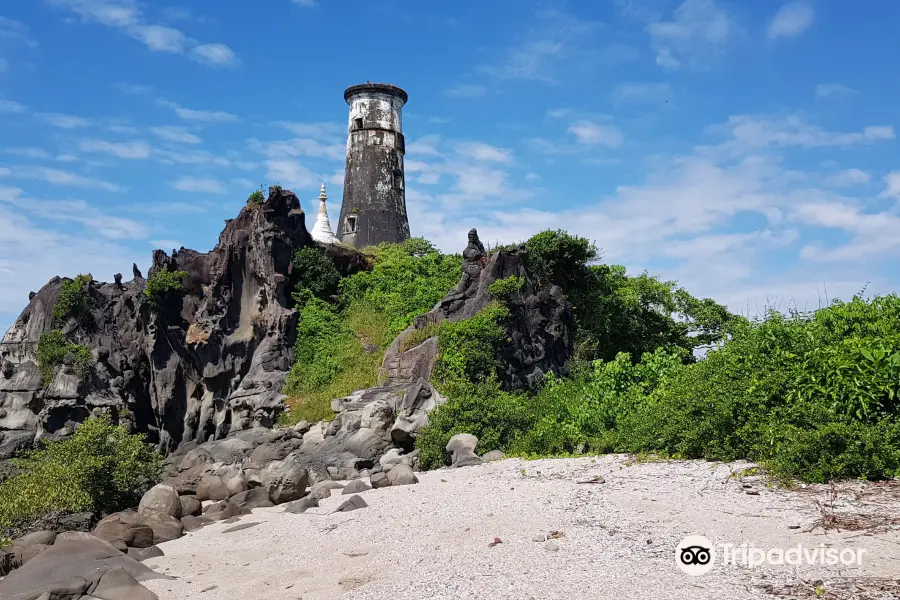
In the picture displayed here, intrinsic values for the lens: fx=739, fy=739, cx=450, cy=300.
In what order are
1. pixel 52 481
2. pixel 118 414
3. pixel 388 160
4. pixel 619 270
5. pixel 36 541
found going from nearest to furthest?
pixel 36 541
pixel 52 481
pixel 118 414
pixel 619 270
pixel 388 160

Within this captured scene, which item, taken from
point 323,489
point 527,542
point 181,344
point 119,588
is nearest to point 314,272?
point 181,344

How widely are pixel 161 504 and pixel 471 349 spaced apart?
766 cm

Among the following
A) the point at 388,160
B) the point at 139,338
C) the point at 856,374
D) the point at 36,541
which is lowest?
the point at 36,541

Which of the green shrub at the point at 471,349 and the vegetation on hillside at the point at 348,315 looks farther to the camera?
the vegetation on hillside at the point at 348,315

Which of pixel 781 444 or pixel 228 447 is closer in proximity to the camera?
pixel 781 444

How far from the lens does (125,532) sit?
31.8ft

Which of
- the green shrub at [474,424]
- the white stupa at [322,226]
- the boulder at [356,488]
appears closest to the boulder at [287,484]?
the boulder at [356,488]

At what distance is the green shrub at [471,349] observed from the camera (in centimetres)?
1662

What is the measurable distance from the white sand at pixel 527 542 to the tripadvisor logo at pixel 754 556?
9 cm

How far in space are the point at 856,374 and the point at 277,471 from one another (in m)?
8.63

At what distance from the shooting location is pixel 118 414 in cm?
2256

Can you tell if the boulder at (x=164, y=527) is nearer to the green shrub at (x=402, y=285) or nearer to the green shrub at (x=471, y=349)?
the green shrub at (x=471, y=349)

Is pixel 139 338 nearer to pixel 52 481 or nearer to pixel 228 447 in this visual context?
pixel 228 447

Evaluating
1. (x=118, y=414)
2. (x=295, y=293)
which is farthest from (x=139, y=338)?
(x=295, y=293)
